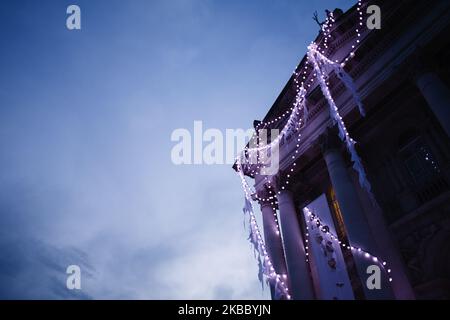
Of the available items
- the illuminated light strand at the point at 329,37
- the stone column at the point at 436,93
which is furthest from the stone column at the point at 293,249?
the stone column at the point at 436,93

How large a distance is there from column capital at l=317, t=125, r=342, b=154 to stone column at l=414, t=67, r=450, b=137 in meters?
3.30

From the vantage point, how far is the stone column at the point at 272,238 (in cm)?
1344

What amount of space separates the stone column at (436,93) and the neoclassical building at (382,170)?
3 cm

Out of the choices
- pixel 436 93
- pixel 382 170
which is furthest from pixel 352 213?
pixel 436 93

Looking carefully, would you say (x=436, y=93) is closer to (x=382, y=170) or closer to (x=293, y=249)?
(x=382, y=170)

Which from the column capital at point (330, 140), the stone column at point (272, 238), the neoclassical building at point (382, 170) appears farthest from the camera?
the stone column at point (272, 238)

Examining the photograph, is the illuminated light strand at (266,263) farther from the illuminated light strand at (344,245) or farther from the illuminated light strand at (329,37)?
the illuminated light strand at (329,37)

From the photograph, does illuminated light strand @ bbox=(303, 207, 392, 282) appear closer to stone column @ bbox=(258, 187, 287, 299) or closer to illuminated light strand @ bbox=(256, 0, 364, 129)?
stone column @ bbox=(258, 187, 287, 299)

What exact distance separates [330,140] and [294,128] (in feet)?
8.27

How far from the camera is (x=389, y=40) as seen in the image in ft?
36.7

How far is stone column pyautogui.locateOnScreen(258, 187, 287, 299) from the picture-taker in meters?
13.4

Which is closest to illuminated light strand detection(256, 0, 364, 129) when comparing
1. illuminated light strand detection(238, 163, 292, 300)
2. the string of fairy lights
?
the string of fairy lights
